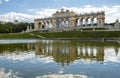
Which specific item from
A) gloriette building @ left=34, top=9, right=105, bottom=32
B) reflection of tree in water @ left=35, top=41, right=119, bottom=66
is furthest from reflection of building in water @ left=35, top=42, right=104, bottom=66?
gloriette building @ left=34, top=9, right=105, bottom=32

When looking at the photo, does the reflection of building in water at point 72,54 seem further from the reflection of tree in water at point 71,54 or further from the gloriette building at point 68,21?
the gloriette building at point 68,21

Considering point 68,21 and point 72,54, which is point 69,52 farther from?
point 68,21

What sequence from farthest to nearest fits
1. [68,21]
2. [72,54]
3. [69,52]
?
1. [68,21]
2. [69,52]
3. [72,54]

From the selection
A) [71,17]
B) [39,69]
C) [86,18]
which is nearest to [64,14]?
[71,17]

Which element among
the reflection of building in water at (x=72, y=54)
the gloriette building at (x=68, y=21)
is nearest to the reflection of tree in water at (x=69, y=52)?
the reflection of building in water at (x=72, y=54)

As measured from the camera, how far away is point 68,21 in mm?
129250

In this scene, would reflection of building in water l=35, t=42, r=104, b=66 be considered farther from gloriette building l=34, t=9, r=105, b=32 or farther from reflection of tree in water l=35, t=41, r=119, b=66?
gloriette building l=34, t=9, r=105, b=32

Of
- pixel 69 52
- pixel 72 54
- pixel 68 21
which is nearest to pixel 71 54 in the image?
pixel 72 54

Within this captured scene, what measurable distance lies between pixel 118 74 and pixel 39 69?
19.1ft

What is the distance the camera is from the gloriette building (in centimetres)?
11375

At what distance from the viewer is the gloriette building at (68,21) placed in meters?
114

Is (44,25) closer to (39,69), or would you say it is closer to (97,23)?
(97,23)

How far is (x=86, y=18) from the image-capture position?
119 meters

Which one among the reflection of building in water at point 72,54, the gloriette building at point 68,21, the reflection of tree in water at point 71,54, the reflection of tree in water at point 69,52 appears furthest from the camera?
the gloriette building at point 68,21
